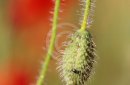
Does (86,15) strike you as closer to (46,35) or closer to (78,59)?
(78,59)

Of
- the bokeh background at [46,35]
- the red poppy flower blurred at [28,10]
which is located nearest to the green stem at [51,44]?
the bokeh background at [46,35]

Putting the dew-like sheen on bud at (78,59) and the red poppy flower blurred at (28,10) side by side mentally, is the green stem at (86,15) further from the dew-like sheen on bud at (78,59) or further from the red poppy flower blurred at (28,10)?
the red poppy flower blurred at (28,10)

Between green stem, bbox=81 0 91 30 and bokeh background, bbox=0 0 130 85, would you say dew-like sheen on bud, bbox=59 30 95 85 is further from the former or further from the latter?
bokeh background, bbox=0 0 130 85

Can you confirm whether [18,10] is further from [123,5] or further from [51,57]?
[51,57]

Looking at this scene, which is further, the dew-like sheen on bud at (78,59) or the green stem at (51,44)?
the green stem at (51,44)

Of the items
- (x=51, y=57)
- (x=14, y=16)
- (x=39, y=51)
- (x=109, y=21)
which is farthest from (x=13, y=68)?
(x=51, y=57)

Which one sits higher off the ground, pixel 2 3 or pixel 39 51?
pixel 2 3
